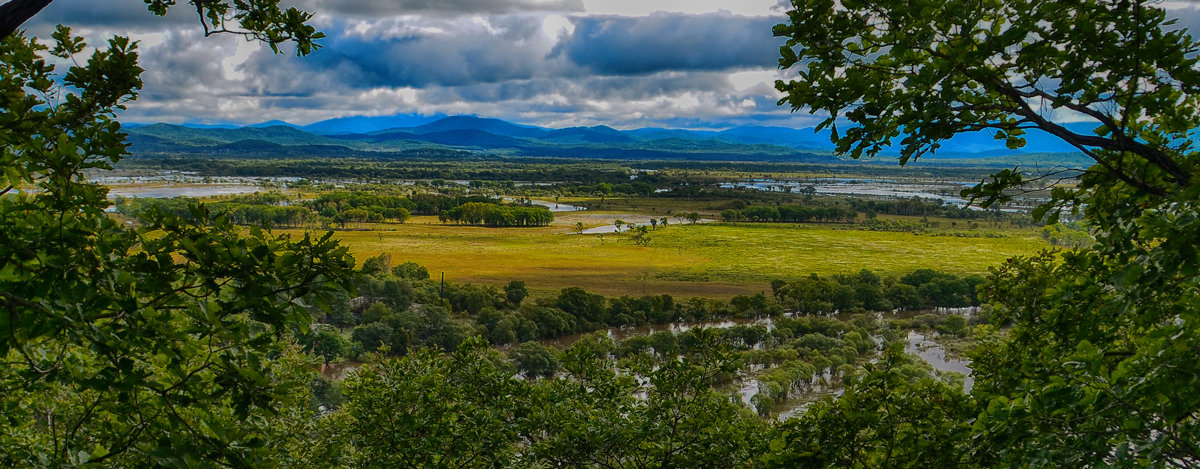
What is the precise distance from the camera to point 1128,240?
416cm

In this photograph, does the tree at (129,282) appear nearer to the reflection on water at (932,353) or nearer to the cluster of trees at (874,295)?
the reflection on water at (932,353)

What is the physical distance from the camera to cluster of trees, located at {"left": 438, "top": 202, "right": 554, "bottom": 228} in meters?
115

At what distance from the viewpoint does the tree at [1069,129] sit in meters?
3.37

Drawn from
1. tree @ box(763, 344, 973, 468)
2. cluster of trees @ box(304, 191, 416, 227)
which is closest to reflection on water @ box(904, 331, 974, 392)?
tree @ box(763, 344, 973, 468)

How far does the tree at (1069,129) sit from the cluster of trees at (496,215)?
11109 centimetres

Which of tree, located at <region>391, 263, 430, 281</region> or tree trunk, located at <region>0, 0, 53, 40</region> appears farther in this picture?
tree, located at <region>391, 263, 430, 281</region>

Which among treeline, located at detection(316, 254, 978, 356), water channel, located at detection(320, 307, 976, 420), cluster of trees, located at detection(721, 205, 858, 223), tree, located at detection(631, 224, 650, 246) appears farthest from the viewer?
cluster of trees, located at detection(721, 205, 858, 223)

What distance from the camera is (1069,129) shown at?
4094mm

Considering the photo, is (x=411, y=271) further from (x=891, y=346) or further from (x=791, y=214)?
(x=791, y=214)

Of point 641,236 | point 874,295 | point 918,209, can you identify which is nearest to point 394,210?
point 641,236

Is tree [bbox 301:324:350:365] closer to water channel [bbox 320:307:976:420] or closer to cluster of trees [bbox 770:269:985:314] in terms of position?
water channel [bbox 320:307:976:420]

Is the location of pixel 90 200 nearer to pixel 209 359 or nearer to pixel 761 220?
pixel 209 359

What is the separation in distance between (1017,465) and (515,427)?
221 inches

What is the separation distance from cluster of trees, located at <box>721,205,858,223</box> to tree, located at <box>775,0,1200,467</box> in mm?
128431
